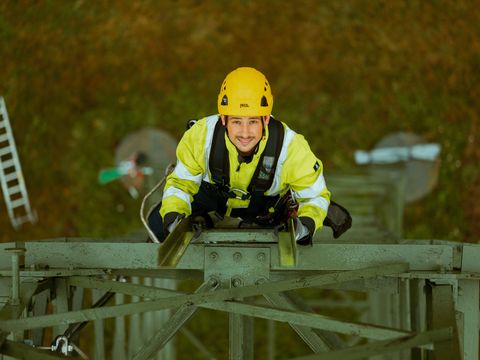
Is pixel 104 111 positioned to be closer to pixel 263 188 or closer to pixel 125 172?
pixel 125 172

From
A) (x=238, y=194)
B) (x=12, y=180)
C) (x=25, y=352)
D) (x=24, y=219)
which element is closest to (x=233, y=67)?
(x=12, y=180)

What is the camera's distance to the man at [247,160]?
812 centimetres

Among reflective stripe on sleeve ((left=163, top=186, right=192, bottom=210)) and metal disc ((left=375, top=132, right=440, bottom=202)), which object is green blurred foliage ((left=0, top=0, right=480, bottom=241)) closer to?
metal disc ((left=375, top=132, right=440, bottom=202))

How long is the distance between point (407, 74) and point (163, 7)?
4803mm

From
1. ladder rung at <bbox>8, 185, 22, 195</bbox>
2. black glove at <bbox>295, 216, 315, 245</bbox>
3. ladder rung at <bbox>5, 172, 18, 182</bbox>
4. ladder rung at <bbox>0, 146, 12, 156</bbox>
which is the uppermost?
ladder rung at <bbox>0, 146, 12, 156</bbox>

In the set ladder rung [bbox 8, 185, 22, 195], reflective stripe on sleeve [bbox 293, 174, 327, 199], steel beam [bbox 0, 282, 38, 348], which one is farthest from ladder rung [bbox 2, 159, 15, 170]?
reflective stripe on sleeve [bbox 293, 174, 327, 199]

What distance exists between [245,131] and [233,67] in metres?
8.94

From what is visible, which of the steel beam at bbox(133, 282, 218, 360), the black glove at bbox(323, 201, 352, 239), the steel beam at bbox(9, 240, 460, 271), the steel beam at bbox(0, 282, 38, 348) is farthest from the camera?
the black glove at bbox(323, 201, 352, 239)

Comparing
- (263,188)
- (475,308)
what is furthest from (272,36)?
(475,308)

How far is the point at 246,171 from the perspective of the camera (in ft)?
27.7

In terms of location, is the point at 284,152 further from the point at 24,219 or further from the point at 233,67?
the point at 24,219

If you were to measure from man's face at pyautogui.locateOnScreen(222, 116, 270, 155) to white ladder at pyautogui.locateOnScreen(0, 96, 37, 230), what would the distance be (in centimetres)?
939

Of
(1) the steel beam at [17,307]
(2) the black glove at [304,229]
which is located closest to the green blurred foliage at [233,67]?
(2) the black glove at [304,229]

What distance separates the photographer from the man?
8.12 meters
